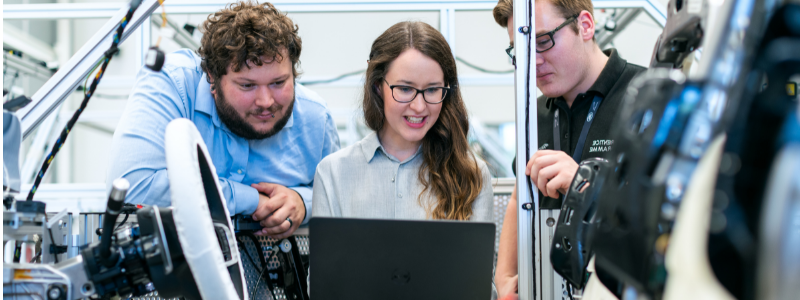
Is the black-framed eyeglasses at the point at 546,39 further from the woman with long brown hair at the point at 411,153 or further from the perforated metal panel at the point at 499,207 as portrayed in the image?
the perforated metal panel at the point at 499,207

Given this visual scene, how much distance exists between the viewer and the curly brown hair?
1.53 m

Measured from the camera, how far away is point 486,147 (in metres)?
3.90

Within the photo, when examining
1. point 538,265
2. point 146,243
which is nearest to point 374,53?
point 538,265

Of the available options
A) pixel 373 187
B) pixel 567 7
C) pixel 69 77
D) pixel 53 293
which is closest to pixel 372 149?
pixel 373 187

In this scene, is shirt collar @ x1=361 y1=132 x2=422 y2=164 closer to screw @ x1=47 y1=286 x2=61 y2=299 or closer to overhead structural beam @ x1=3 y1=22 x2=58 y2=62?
screw @ x1=47 y1=286 x2=61 y2=299

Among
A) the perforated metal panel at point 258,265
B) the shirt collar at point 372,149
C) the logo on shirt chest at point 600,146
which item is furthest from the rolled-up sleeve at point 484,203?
the perforated metal panel at point 258,265

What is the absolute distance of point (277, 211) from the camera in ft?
4.76

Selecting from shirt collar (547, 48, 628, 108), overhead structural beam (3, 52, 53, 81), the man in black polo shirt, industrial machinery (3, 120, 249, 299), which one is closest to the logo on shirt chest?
the man in black polo shirt

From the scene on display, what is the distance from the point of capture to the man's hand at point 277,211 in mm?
1435

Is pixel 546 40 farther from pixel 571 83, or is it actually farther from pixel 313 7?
pixel 313 7

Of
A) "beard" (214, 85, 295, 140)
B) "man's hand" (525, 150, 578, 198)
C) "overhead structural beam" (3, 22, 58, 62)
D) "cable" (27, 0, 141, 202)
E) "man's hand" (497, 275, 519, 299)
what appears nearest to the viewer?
"cable" (27, 0, 141, 202)

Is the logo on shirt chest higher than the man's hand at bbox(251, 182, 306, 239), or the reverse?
the logo on shirt chest

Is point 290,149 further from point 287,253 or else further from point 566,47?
point 566,47

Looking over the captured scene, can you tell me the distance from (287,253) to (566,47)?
1.01 m
